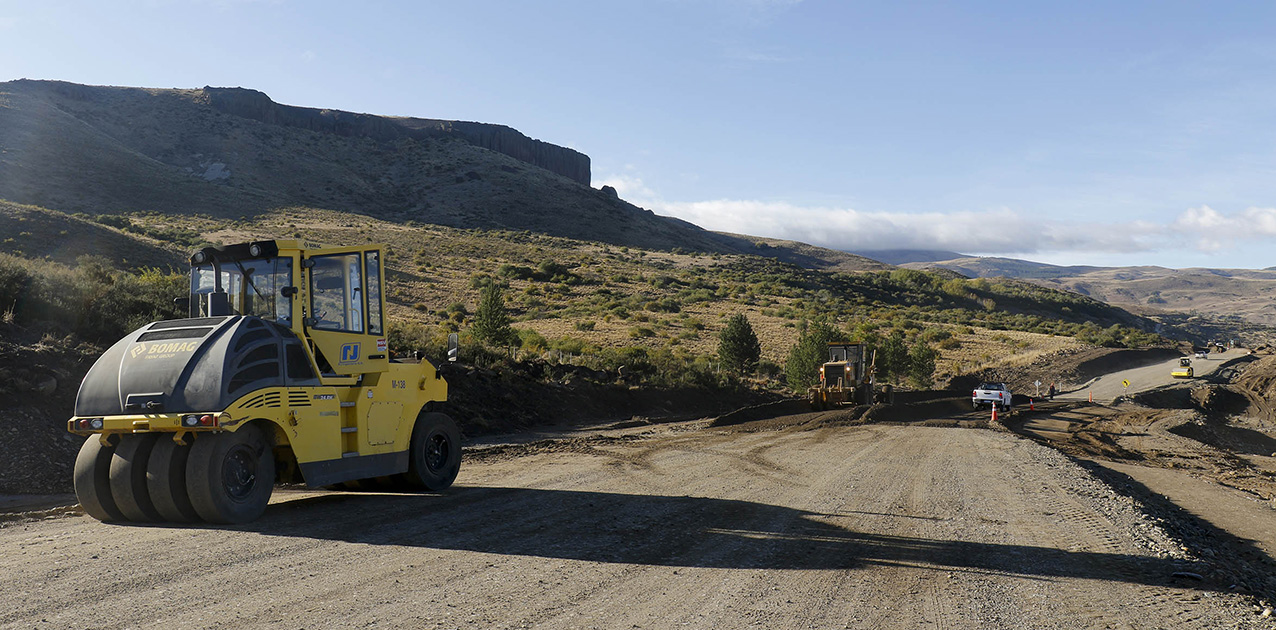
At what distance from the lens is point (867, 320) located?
3219 inches

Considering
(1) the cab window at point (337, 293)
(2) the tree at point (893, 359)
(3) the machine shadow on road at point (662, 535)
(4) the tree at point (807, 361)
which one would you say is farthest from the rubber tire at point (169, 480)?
(2) the tree at point (893, 359)

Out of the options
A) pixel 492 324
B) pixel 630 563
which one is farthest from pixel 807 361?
pixel 630 563

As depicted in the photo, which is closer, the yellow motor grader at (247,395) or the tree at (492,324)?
the yellow motor grader at (247,395)

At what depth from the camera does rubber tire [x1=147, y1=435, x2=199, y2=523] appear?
30.9ft

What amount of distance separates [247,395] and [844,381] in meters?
29.3

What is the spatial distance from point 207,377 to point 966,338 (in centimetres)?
7775

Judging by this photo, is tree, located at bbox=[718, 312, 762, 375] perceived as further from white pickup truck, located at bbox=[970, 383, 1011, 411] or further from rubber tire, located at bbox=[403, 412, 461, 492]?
rubber tire, located at bbox=[403, 412, 461, 492]

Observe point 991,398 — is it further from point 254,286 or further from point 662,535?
point 254,286

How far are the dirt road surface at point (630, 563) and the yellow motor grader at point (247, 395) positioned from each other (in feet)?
1.78

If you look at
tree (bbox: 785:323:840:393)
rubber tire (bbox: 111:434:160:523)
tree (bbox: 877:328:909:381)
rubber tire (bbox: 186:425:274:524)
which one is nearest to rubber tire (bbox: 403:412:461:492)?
rubber tire (bbox: 186:425:274:524)

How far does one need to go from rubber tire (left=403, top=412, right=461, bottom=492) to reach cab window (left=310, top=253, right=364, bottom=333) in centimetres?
193

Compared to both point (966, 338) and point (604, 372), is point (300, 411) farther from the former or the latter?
point (966, 338)

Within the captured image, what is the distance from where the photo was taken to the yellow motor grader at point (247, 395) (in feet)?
30.9

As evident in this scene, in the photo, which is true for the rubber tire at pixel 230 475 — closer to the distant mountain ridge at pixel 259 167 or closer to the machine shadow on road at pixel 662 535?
the machine shadow on road at pixel 662 535
